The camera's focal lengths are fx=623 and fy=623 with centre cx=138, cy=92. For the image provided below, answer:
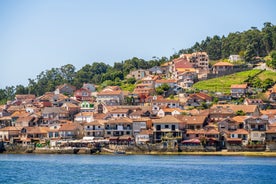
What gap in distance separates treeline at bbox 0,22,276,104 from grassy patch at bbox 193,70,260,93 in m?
7.43

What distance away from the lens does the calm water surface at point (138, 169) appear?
192 feet

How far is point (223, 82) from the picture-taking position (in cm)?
12250

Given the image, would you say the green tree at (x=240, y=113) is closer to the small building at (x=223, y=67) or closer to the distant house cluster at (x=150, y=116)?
the distant house cluster at (x=150, y=116)

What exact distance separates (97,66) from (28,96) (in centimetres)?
3159

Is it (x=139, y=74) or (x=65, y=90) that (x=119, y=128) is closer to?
(x=139, y=74)

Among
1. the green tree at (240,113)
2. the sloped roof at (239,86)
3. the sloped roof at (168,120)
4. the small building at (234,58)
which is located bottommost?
the sloped roof at (168,120)

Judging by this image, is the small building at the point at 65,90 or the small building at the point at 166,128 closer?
the small building at the point at 166,128

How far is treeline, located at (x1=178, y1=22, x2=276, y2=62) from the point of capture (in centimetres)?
14075

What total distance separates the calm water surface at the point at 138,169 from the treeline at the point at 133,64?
59060 millimetres

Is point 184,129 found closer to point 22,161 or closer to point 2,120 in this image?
point 22,161

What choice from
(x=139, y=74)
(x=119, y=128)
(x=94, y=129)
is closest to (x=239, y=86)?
(x=119, y=128)

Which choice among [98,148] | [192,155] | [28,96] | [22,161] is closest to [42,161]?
[22,161]

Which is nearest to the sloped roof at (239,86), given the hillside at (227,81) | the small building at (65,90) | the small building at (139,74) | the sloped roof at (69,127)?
the hillside at (227,81)

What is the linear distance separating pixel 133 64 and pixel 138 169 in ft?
280
